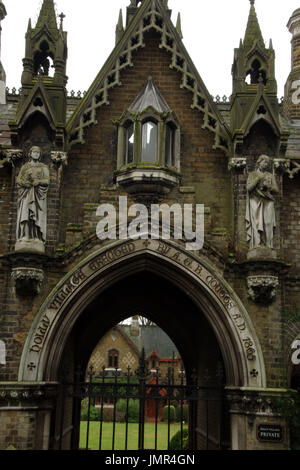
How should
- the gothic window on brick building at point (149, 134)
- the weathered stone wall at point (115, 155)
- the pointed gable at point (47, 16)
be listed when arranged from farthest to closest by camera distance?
the pointed gable at point (47, 16) < the weathered stone wall at point (115, 155) < the gothic window on brick building at point (149, 134)

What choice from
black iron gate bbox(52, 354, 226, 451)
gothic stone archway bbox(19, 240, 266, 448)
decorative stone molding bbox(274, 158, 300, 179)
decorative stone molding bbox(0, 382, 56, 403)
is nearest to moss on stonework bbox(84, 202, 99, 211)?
gothic stone archway bbox(19, 240, 266, 448)

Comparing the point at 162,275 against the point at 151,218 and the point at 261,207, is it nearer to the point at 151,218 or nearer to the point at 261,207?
the point at 151,218

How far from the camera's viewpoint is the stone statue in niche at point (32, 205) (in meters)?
13.9

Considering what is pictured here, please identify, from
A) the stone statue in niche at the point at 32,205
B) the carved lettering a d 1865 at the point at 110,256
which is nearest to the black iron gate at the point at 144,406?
the carved lettering a d 1865 at the point at 110,256

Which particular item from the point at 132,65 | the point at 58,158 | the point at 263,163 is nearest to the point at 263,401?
the point at 263,163

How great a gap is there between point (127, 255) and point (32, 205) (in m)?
2.61

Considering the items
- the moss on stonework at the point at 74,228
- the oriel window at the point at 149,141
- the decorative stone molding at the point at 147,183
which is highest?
the oriel window at the point at 149,141

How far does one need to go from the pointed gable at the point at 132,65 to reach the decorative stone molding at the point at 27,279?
3.80 meters

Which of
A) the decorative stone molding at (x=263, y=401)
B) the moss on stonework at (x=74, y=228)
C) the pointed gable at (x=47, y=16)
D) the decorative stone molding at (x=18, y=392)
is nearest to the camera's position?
the decorative stone molding at (x=18, y=392)

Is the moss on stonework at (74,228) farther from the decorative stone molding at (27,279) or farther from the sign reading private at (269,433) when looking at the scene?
the sign reading private at (269,433)

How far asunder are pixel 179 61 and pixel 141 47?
1.16m

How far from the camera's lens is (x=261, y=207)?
14367 mm

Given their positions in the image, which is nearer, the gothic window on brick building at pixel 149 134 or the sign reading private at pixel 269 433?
the sign reading private at pixel 269 433

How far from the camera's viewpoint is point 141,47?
53.8 ft
